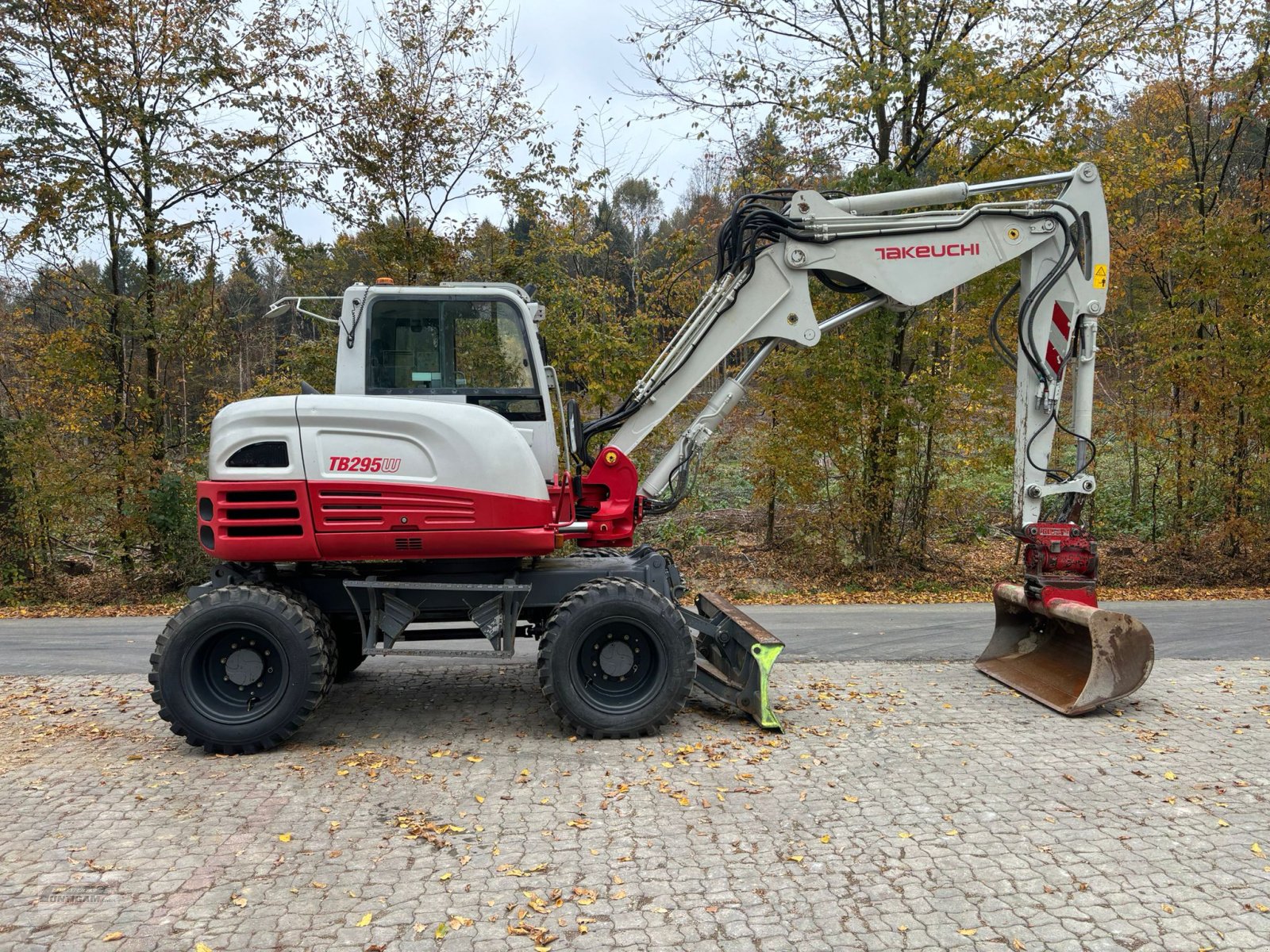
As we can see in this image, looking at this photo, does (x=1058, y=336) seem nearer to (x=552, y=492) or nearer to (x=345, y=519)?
(x=552, y=492)

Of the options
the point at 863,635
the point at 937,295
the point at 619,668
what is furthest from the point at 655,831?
the point at 863,635

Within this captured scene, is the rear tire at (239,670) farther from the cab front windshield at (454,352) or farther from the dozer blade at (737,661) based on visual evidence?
the dozer blade at (737,661)

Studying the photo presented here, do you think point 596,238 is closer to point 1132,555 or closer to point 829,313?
point 829,313

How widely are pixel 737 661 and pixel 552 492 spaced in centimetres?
180

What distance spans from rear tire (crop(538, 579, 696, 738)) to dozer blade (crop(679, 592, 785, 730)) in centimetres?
47

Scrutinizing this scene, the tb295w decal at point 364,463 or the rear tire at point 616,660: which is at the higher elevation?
the tb295w decal at point 364,463

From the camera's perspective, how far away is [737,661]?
6.67m

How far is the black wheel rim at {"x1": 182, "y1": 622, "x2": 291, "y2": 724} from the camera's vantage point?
19.1 ft

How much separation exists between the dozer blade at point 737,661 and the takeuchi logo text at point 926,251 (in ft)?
9.54

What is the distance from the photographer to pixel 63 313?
12.9m

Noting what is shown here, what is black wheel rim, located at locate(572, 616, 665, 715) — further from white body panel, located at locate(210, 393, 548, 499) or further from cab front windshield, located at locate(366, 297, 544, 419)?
cab front windshield, located at locate(366, 297, 544, 419)

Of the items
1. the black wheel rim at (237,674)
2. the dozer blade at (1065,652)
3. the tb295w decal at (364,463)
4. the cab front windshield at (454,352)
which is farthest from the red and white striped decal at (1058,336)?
the black wheel rim at (237,674)

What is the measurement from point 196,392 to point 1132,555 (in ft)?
47.7

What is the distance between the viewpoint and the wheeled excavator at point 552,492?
19.0ft
